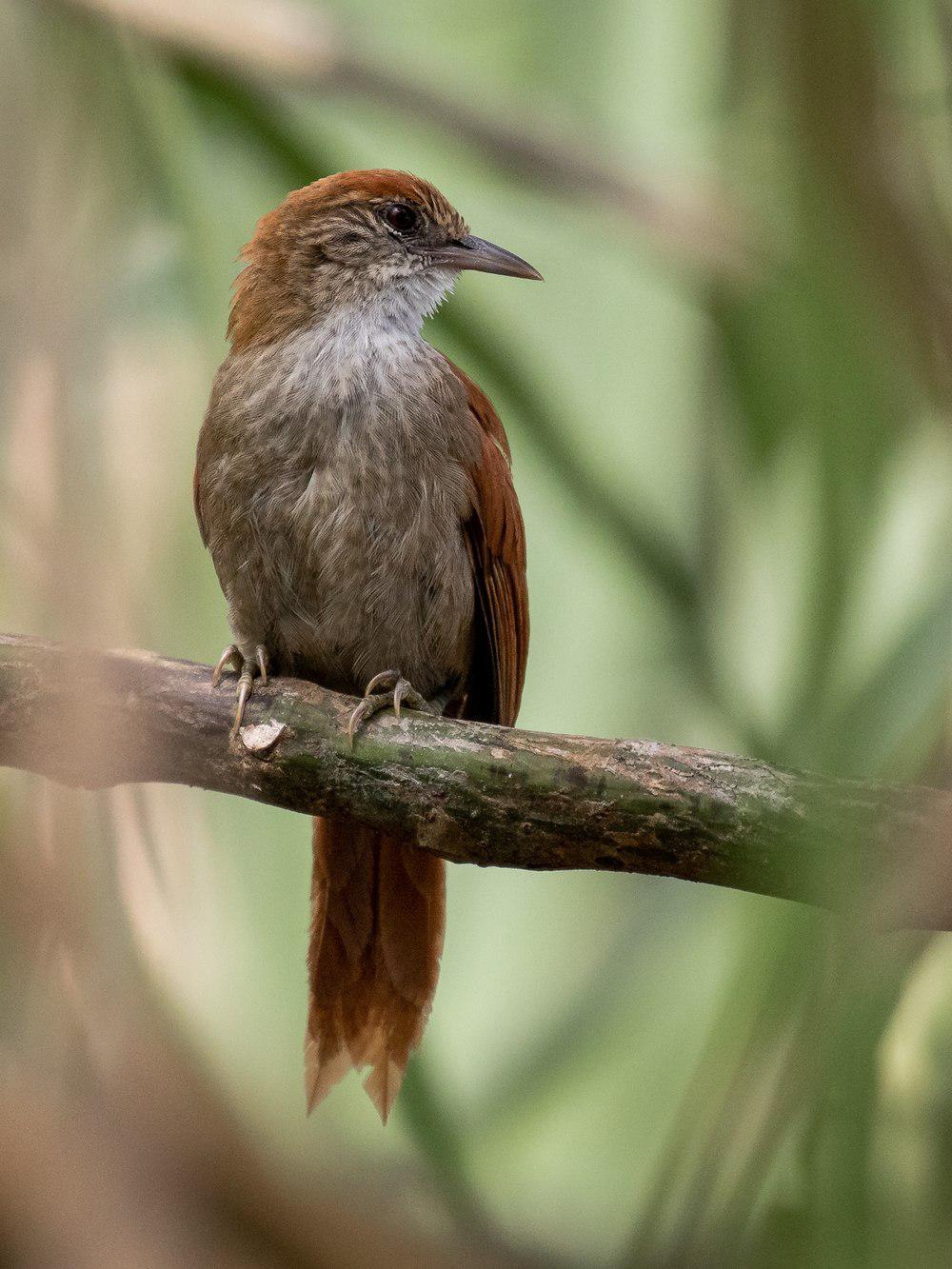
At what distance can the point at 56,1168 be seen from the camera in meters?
1.10

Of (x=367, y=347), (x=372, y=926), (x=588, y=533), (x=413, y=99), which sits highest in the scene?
(x=413, y=99)

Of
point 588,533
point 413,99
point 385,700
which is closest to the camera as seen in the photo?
point 385,700

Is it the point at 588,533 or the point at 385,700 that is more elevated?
the point at 588,533

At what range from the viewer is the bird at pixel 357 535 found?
9.68 ft

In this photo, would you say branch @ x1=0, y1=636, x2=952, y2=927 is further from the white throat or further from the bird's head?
the bird's head

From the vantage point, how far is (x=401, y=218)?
328 cm

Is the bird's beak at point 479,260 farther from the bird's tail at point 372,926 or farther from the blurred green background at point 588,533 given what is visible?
the bird's tail at point 372,926

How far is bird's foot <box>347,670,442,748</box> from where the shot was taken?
2344 mm

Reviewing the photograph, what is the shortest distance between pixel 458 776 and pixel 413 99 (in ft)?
4.92

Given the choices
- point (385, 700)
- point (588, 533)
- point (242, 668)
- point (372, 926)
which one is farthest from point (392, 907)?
point (588, 533)

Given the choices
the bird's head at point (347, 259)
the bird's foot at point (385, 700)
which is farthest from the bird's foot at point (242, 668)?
the bird's head at point (347, 259)

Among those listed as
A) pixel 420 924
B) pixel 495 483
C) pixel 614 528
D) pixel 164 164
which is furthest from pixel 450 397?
pixel 164 164

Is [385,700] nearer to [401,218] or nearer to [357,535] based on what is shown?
[357,535]

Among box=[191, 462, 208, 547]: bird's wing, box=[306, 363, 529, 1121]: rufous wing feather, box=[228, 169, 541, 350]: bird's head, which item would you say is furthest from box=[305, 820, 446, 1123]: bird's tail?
box=[228, 169, 541, 350]: bird's head
